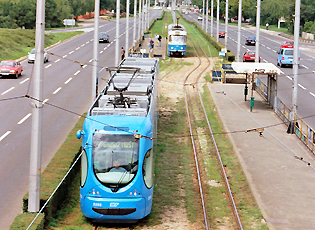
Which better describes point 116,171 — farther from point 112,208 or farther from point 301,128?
point 301,128

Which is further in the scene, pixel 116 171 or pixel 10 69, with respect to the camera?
pixel 10 69

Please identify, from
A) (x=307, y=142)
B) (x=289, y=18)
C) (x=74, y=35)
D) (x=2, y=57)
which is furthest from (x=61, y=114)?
(x=289, y=18)

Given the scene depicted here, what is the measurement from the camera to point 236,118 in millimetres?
31766

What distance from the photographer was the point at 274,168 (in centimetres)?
2245

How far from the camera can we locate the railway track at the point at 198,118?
1808 cm

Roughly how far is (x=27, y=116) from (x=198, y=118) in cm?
1002

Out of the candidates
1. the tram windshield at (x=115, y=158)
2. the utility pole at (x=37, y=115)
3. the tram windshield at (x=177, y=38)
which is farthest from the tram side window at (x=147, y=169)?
the tram windshield at (x=177, y=38)

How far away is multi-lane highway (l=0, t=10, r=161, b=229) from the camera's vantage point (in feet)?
62.0

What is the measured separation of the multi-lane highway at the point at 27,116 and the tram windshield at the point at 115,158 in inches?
128

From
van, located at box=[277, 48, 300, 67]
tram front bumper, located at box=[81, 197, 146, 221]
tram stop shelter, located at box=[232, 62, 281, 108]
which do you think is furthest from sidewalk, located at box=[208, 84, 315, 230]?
van, located at box=[277, 48, 300, 67]

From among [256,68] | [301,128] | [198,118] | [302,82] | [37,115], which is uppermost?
[256,68]

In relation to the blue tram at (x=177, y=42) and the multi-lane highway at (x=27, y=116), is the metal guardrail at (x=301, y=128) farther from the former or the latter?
the blue tram at (x=177, y=42)

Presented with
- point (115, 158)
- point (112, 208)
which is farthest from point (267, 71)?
point (112, 208)

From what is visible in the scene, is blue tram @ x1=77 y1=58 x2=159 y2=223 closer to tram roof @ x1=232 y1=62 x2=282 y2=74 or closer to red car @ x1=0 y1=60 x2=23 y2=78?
tram roof @ x1=232 y1=62 x2=282 y2=74
